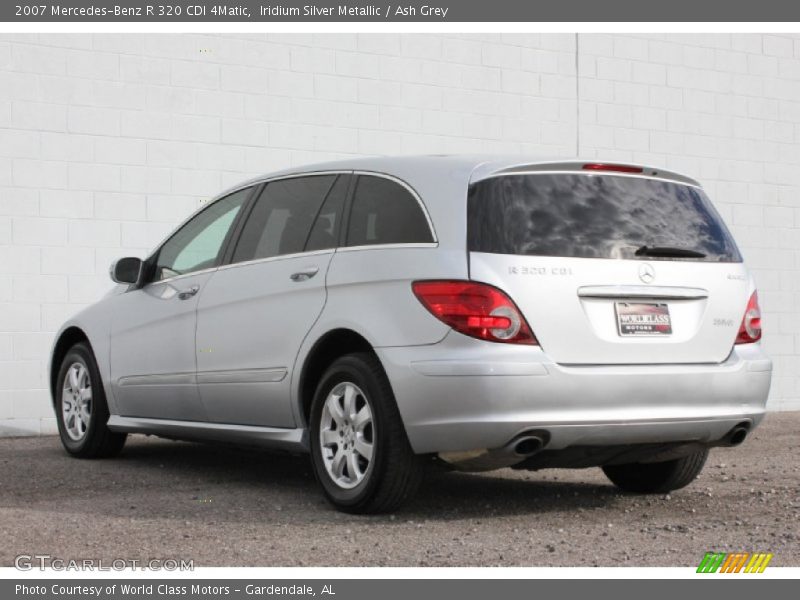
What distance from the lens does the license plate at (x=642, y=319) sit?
570cm

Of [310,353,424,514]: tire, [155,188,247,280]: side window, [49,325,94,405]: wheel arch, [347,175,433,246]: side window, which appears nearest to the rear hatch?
[347,175,433,246]: side window

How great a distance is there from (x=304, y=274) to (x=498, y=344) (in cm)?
135

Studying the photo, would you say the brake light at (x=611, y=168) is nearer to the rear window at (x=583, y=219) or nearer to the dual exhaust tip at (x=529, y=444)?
the rear window at (x=583, y=219)

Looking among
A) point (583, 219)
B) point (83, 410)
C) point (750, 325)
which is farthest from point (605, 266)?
point (83, 410)

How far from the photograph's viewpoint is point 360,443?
5.95 meters

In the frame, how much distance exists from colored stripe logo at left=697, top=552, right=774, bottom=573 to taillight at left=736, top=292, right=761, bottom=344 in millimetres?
1349

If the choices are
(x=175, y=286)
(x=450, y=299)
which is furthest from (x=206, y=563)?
(x=175, y=286)

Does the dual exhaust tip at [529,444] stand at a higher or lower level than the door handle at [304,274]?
lower

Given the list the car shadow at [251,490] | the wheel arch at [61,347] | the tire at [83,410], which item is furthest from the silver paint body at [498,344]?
the wheel arch at [61,347]

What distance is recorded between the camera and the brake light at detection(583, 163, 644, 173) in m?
5.98

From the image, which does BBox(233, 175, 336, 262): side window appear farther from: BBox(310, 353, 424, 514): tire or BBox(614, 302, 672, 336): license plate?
BBox(614, 302, 672, 336): license plate

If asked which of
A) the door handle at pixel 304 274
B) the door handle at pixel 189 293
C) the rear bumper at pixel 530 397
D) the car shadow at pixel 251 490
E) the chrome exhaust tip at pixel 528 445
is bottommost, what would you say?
the car shadow at pixel 251 490

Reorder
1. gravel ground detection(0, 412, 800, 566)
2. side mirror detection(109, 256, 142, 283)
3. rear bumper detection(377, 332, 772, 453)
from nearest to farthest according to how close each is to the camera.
Result: gravel ground detection(0, 412, 800, 566) → rear bumper detection(377, 332, 772, 453) → side mirror detection(109, 256, 142, 283)

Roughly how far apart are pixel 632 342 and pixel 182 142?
6.27 m
